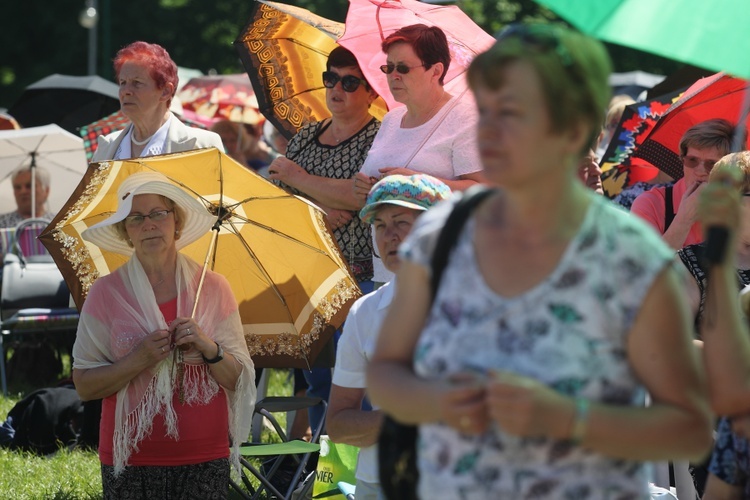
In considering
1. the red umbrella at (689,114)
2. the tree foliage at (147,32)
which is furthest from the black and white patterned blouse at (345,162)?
the tree foliage at (147,32)

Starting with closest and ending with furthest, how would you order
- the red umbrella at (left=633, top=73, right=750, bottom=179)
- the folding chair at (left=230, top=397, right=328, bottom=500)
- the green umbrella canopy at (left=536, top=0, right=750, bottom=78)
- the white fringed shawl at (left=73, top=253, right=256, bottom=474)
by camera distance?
the green umbrella canopy at (left=536, top=0, right=750, bottom=78) → the white fringed shawl at (left=73, top=253, right=256, bottom=474) → the folding chair at (left=230, top=397, right=328, bottom=500) → the red umbrella at (left=633, top=73, right=750, bottom=179)

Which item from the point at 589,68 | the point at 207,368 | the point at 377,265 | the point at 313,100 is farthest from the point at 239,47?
the point at 589,68

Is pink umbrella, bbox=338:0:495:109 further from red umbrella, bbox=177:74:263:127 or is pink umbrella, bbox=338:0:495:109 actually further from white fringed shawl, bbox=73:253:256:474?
red umbrella, bbox=177:74:263:127

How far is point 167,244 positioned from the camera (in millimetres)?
4910

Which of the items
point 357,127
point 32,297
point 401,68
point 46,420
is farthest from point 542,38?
point 32,297

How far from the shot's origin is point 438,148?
5391 mm

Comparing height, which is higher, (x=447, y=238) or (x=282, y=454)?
(x=447, y=238)

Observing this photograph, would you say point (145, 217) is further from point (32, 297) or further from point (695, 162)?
point (32, 297)

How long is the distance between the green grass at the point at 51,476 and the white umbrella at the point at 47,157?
3988mm

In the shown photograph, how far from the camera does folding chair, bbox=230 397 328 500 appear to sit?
5.60m

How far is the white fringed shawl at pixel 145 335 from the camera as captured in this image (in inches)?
187

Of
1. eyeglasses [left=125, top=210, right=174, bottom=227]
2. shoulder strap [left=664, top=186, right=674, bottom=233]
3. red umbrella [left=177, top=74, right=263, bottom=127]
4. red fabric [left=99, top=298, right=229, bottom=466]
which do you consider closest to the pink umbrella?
shoulder strap [left=664, top=186, right=674, bottom=233]

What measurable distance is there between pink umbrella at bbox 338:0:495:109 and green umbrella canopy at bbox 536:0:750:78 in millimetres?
3103

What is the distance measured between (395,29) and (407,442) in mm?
3952
